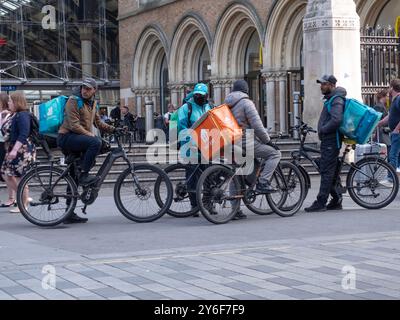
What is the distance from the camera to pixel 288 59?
2702 centimetres

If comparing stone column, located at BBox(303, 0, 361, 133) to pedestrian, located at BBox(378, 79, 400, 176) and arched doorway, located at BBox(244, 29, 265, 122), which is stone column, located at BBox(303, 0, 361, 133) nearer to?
pedestrian, located at BBox(378, 79, 400, 176)

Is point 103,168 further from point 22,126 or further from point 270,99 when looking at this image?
point 270,99

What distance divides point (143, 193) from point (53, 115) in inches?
56.8

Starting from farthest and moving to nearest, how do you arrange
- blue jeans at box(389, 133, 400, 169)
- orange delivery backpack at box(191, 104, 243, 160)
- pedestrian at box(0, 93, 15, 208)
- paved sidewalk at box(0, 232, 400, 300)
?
blue jeans at box(389, 133, 400, 169) < pedestrian at box(0, 93, 15, 208) < orange delivery backpack at box(191, 104, 243, 160) < paved sidewalk at box(0, 232, 400, 300)

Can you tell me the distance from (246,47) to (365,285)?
958 inches

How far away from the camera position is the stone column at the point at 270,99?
27473 mm

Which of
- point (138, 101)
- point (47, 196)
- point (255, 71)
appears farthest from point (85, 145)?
point (138, 101)

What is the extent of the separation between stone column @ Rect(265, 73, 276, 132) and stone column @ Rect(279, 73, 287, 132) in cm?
28

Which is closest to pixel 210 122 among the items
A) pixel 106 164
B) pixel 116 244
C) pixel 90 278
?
pixel 106 164

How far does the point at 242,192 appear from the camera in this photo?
10148 millimetres

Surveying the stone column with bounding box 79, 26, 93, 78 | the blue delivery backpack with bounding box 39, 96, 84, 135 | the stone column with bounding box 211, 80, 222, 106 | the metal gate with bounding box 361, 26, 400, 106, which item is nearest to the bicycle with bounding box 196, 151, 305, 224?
the blue delivery backpack with bounding box 39, 96, 84, 135

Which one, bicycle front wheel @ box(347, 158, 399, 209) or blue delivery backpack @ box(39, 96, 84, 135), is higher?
→ blue delivery backpack @ box(39, 96, 84, 135)

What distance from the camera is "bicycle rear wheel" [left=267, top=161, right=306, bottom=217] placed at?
34.3ft

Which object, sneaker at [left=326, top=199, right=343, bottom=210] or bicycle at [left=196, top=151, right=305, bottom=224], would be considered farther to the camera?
sneaker at [left=326, top=199, right=343, bottom=210]
